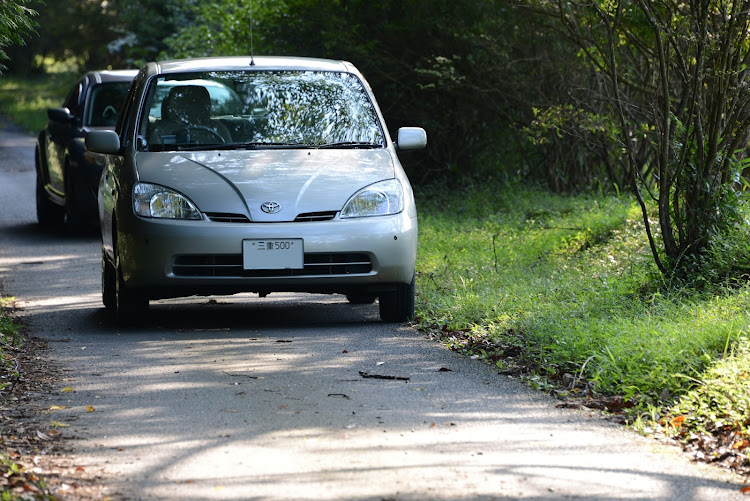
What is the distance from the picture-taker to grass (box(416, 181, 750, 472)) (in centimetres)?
600

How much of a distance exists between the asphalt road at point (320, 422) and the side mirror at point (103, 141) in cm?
121

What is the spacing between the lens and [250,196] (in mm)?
7609

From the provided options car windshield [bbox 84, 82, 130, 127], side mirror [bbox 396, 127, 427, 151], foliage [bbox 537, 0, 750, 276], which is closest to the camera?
foliage [bbox 537, 0, 750, 276]

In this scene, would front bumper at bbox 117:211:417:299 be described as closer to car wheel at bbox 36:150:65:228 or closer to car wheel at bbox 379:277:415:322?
car wheel at bbox 379:277:415:322

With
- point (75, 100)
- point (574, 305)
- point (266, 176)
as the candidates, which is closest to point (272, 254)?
point (266, 176)

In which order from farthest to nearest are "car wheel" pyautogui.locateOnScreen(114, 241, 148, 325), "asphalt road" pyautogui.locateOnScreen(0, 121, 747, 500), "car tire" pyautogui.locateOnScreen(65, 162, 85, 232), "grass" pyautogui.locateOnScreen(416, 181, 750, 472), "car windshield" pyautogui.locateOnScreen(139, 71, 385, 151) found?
"car tire" pyautogui.locateOnScreen(65, 162, 85, 232), "car windshield" pyautogui.locateOnScreen(139, 71, 385, 151), "car wheel" pyautogui.locateOnScreen(114, 241, 148, 325), "grass" pyautogui.locateOnScreen(416, 181, 750, 472), "asphalt road" pyautogui.locateOnScreen(0, 121, 747, 500)

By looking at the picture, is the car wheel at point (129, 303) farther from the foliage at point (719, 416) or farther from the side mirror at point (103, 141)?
the foliage at point (719, 416)

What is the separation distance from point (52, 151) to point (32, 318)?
6.34m

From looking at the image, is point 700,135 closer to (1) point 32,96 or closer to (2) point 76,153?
(2) point 76,153

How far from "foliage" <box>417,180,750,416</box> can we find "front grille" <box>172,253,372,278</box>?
0.82 metres

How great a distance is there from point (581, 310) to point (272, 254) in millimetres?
1978

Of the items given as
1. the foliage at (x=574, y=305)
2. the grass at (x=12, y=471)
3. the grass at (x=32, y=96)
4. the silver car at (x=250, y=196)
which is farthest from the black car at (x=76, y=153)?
the grass at (x=32, y=96)

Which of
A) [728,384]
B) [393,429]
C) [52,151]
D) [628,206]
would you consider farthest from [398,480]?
[52,151]

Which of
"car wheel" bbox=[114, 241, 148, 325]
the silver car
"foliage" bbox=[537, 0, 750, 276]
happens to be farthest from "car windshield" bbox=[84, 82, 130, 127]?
"foliage" bbox=[537, 0, 750, 276]
